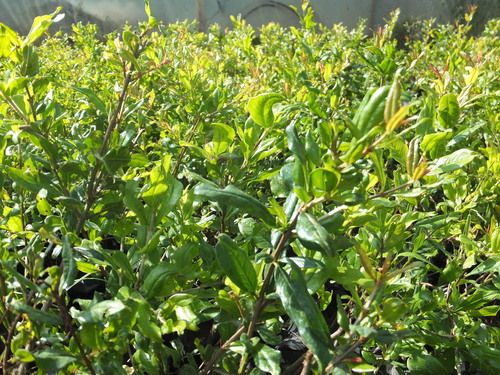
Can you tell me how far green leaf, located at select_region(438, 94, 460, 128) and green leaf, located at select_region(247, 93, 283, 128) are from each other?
1.51ft

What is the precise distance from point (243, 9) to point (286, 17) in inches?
42.5

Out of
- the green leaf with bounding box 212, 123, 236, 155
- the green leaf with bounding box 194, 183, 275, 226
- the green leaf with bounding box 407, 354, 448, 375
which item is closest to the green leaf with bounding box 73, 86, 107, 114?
the green leaf with bounding box 212, 123, 236, 155

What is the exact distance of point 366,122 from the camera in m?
0.75

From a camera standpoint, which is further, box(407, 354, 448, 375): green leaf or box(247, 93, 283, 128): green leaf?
box(407, 354, 448, 375): green leaf

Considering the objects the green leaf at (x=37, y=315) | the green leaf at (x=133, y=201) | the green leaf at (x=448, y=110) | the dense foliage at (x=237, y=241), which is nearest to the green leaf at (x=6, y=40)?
the dense foliage at (x=237, y=241)

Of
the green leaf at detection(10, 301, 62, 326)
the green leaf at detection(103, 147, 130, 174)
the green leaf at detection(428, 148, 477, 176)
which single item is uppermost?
the green leaf at detection(103, 147, 130, 174)

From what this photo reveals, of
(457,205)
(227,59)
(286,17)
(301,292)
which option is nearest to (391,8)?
(286,17)

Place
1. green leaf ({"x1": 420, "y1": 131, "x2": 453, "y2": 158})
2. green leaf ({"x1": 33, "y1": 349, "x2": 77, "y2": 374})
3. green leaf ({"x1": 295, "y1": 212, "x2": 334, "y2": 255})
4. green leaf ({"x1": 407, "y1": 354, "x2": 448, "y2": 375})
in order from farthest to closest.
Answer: green leaf ({"x1": 407, "y1": 354, "x2": 448, "y2": 375})
green leaf ({"x1": 420, "y1": 131, "x2": 453, "y2": 158})
green leaf ({"x1": 33, "y1": 349, "x2": 77, "y2": 374})
green leaf ({"x1": 295, "y1": 212, "x2": 334, "y2": 255})

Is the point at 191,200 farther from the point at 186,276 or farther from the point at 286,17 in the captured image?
the point at 286,17

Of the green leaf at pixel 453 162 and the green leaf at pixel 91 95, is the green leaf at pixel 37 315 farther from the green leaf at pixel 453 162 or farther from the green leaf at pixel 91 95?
the green leaf at pixel 453 162

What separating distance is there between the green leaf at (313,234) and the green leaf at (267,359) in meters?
0.28

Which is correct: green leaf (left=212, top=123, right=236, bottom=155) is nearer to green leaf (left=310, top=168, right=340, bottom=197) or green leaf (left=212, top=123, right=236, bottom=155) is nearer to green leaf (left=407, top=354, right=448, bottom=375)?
green leaf (left=310, top=168, right=340, bottom=197)

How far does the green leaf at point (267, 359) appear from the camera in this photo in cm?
92

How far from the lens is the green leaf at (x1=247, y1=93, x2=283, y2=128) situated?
1019 millimetres
